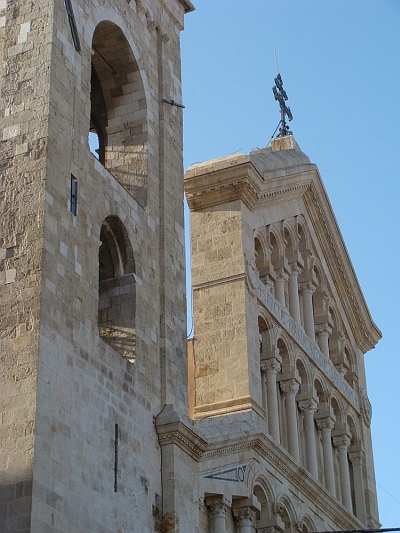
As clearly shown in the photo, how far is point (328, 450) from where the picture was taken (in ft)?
107

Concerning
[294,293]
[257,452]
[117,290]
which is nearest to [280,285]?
[294,293]

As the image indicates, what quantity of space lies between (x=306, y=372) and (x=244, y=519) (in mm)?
6368

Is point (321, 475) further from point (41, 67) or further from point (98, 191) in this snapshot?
point (41, 67)

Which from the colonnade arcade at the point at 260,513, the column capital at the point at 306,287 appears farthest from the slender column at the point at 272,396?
the column capital at the point at 306,287

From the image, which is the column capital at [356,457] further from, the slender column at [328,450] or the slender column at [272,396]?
the slender column at [272,396]

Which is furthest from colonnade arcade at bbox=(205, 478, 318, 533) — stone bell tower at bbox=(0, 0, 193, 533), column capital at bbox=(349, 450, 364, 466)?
column capital at bbox=(349, 450, 364, 466)

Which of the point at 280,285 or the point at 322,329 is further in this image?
the point at 322,329

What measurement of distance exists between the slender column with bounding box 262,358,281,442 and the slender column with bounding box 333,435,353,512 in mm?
4487

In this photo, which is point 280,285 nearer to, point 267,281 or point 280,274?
point 280,274

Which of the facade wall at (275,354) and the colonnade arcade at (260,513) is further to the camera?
the facade wall at (275,354)

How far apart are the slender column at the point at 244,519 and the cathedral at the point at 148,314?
52mm

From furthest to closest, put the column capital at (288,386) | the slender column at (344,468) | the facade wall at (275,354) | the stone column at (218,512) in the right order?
the slender column at (344,468) → the column capital at (288,386) → the facade wall at (275,354) → the stone column at (218,512)

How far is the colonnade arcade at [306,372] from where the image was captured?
30.6 metres

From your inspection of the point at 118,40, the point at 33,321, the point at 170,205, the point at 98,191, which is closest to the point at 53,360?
the point at 33,321
